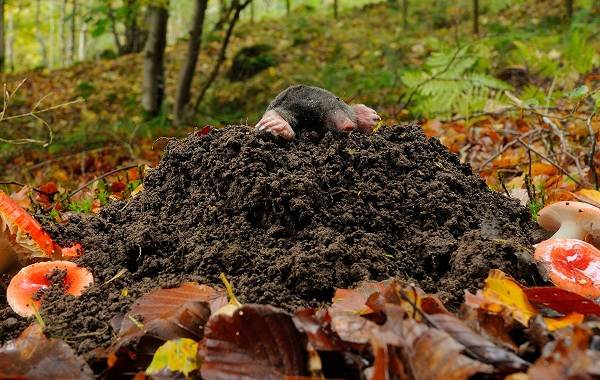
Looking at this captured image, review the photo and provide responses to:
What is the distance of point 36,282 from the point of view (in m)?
2.25

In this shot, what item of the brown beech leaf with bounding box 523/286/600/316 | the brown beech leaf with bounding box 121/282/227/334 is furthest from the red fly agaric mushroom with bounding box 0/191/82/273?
the brown beech leaf with bounding box 523/286/600/316

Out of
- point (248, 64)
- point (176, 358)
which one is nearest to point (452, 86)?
point (176, 358)

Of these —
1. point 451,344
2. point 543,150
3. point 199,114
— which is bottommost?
point 199,114

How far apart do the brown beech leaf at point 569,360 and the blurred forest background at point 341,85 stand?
2.11 meters

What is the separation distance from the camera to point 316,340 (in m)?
1.48


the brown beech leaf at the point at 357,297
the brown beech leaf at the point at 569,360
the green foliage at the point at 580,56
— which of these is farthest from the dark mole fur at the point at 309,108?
the green foliage at the point at 580,56

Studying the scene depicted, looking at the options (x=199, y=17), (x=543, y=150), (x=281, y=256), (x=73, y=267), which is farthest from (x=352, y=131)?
(x=199, y=17)

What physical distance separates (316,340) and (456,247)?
3.15ft

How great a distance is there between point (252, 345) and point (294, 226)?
821 mm

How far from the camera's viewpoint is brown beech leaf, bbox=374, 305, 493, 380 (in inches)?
51.7

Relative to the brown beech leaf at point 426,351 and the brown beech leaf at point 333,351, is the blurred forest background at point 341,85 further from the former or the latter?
the brown beech leaf at point 426,351

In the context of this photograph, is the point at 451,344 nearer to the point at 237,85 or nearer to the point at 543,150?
the point at 543,150

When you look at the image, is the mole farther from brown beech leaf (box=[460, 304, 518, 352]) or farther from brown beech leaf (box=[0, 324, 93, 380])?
brown beech leaf (box=[0, 324, 93, 380])

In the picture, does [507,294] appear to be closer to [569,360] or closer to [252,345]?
[569,360]
